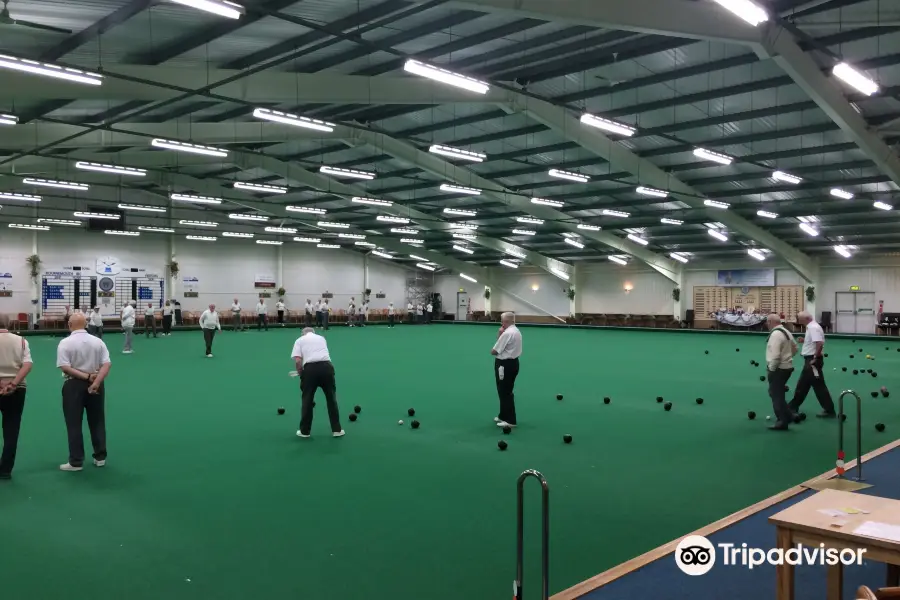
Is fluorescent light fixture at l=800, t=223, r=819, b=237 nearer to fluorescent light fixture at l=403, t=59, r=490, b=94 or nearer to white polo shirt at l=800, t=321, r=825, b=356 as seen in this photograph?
white polo shirt at l=800, t=321, r=825, b=356

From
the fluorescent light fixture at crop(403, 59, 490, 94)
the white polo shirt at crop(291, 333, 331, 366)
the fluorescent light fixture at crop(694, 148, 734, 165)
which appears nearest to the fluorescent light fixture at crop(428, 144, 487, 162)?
the fluorescent light fixture at crop(403, 59, 490, 94)

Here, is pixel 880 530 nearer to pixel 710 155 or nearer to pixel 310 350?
pixel 310 350

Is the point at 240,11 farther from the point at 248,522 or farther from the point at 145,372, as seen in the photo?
the point at 145,372

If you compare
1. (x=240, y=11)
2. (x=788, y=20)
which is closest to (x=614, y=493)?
(x=240, y=11)

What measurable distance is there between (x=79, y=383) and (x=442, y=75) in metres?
7.69

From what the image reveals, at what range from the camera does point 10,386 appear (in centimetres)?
730

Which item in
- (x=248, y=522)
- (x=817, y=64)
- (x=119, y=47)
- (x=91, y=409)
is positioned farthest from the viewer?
(x=817, y=64)

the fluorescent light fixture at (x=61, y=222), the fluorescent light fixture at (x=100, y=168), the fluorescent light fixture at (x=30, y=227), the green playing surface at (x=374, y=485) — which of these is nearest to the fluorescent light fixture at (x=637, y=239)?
the green playing surface at (x=374, y=485)

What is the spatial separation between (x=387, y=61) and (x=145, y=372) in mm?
10161

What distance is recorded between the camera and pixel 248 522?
20.0 ft

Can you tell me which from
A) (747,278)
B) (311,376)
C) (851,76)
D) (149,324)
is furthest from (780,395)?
(149,324)

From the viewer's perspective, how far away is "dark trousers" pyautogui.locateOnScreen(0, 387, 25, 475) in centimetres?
740

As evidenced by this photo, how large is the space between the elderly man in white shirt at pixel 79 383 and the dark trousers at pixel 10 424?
456mm

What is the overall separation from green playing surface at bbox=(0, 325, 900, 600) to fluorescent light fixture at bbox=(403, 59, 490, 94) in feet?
19.6
